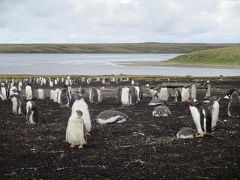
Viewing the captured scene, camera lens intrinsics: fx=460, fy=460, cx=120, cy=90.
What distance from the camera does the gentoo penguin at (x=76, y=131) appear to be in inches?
446

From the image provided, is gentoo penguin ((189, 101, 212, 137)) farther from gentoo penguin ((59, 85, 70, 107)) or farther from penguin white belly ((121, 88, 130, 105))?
gentoo penguin ((59, 85, 70, 107))

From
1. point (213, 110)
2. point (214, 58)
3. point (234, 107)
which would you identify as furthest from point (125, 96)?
point (214, 58)

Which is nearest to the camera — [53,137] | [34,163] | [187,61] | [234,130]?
[34,163]

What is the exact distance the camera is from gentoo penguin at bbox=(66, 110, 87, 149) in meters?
11.3

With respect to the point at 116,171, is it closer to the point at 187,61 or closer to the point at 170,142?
→ the point at 170,142

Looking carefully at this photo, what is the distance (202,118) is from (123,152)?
117 inches

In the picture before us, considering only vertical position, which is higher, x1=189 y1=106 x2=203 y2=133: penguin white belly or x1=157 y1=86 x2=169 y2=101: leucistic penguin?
x1=189 y1=106 x2=203 y2=133: penguin white belly

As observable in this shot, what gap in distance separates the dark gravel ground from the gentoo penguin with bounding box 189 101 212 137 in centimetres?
39

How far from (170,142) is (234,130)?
2.76 metres

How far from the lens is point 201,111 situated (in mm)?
12938

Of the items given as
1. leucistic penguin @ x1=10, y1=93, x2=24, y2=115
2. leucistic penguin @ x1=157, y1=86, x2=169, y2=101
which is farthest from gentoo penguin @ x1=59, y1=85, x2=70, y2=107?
leucistic penguin @ x1=157, y1=86, x2=169, y2=101

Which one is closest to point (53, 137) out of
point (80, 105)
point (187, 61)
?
point (80, 105)

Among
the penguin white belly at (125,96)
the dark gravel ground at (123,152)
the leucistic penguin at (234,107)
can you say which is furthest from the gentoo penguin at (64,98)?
the leucistic penguin at (234,107)

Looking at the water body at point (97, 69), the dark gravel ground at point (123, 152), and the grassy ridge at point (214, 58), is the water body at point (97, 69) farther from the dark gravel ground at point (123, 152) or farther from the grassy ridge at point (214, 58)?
the dark gravel ground at point (123, 152)
